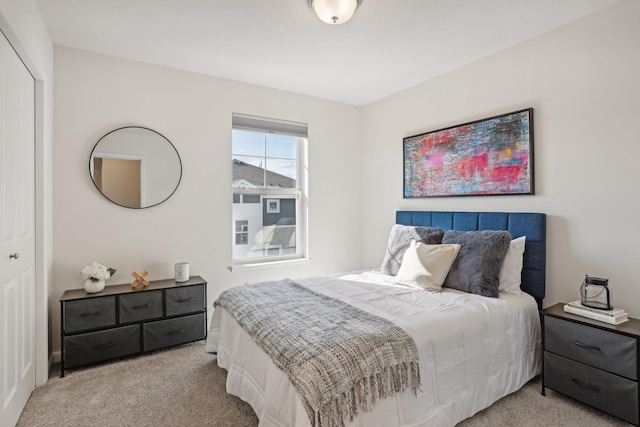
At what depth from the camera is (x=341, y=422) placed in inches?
54.4

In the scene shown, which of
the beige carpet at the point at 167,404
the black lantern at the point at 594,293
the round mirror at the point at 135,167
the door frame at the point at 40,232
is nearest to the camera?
the beige carpet at the point at 167,404

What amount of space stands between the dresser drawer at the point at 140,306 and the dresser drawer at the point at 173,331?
8 centimetres

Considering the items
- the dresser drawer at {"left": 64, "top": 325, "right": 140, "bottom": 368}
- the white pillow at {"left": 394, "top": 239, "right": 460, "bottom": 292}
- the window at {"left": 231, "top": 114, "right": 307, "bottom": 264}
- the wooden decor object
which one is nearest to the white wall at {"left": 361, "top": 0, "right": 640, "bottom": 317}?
the white pillow at {"left": 394, "top": 239, "right": 460, "bottom": 292}

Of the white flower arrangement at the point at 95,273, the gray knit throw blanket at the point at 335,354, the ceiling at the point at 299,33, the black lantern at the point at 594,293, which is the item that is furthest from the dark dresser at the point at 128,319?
the black lantern at the point at 594,293

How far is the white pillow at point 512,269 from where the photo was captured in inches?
95.0

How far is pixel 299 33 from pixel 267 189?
1.67 meters

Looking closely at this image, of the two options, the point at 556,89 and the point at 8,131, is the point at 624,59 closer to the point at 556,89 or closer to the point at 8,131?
the point at 556,89

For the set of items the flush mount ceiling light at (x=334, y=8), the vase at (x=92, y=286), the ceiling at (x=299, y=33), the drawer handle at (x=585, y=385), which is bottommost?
the drawer handle at (x=585, y=385)

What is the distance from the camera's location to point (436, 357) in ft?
5.74

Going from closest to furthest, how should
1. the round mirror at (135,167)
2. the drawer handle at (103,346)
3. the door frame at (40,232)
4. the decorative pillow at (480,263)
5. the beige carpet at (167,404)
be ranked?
the beige carpet at (167,404) → the door frame at (40,232) → the decorative pillow at (480,263) → the drawer handle at (103,346) → the round mirror at (135,167)

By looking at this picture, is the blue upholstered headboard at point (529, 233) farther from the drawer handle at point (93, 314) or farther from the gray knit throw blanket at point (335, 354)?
the drawer handle at point (93, 314)

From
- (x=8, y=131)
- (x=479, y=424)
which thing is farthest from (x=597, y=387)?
(x=8, y=131)

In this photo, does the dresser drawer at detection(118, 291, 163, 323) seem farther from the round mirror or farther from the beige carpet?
the round mirror

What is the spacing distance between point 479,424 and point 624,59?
2.41m
